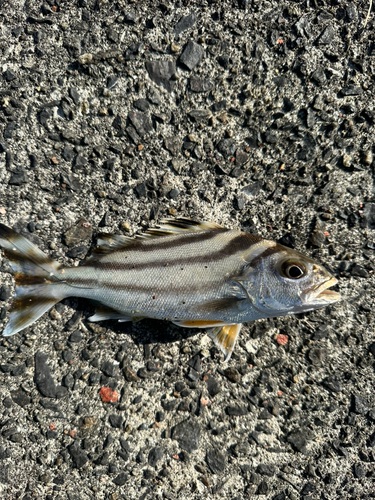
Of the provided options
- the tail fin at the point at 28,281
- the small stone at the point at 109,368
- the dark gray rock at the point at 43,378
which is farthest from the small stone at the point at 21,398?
the small stone at the point at 109,368

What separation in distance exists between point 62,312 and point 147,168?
4.30ft

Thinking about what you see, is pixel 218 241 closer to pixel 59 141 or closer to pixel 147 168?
Result: pixel 147 168

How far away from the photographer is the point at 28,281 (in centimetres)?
271

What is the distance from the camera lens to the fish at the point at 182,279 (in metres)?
2.39

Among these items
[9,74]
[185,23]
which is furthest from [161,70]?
[9,74]

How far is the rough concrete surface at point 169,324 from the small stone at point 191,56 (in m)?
0.04

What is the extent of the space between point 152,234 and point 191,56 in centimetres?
137

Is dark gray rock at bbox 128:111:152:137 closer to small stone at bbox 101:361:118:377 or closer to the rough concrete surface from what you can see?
the rough concrete surface

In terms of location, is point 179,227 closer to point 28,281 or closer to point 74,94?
point 28,281

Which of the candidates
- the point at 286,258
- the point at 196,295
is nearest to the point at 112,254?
the point at 196,295

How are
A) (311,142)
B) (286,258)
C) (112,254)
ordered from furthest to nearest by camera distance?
(311,142) < (112,254) < (286,258)

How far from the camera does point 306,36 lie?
107 inches

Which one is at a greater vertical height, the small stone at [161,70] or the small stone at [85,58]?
the small stone at [85,58]

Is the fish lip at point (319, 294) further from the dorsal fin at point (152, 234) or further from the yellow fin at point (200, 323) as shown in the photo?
the dorsal fin at point (152, 234)
